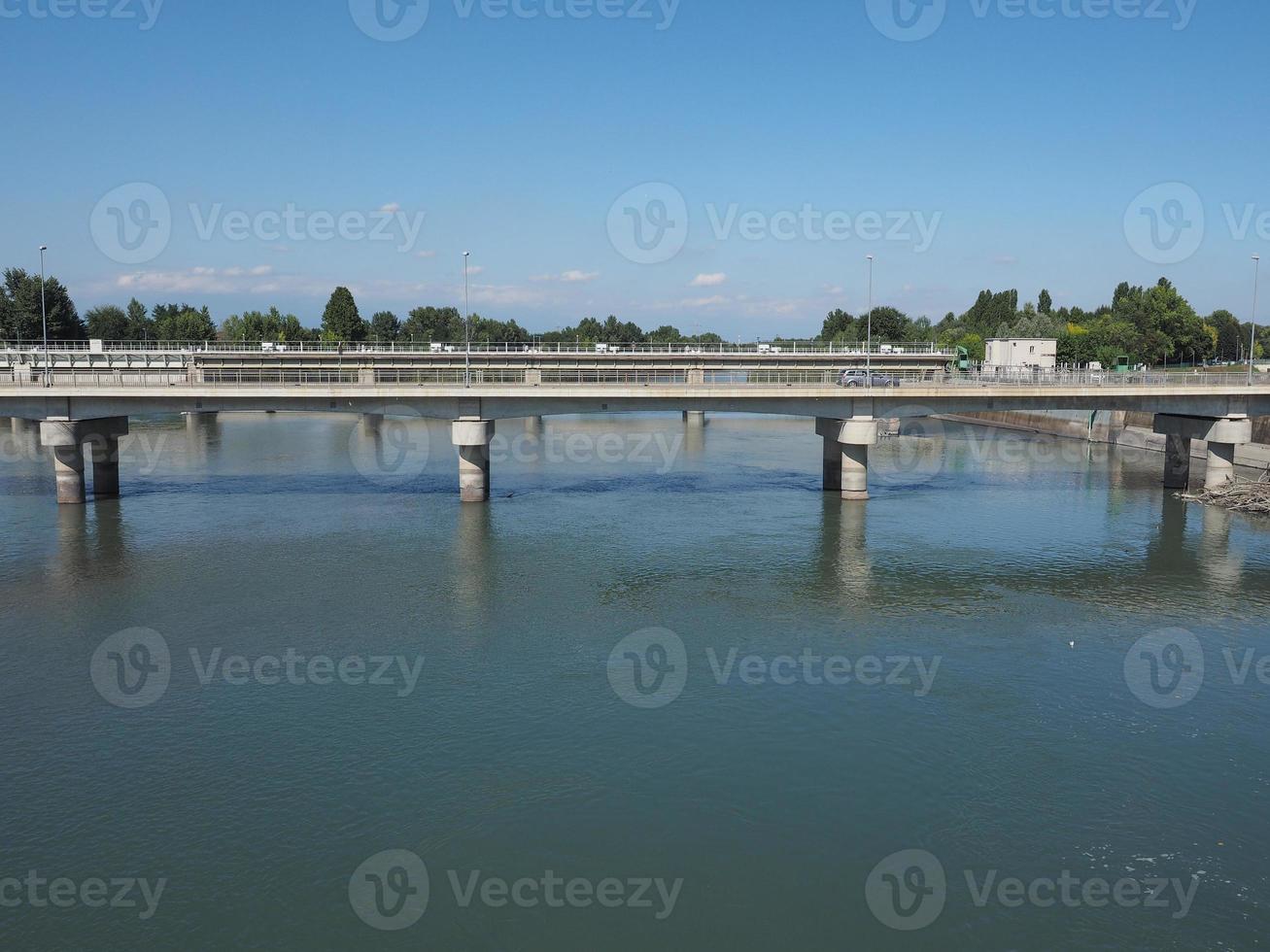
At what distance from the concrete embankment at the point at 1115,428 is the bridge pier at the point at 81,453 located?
196 ft

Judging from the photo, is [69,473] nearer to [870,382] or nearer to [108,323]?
[870,382]

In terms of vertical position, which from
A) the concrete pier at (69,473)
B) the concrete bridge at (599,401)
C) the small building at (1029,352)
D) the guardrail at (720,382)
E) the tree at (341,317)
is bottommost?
the concrete pier at (69,473)

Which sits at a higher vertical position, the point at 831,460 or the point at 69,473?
the point at 831,460

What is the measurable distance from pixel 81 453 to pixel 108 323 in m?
111

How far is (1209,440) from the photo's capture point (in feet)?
188

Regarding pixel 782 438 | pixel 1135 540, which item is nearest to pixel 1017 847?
pixel 1135 540

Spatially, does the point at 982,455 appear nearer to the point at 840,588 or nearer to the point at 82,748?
the point at 840,588

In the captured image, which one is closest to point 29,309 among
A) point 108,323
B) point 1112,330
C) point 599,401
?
point 108,323

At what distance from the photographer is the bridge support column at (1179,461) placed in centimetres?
5975

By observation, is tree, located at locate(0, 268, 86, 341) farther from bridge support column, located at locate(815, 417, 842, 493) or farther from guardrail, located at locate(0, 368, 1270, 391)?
bridge support column, located at locate(815, 417, 842, 493)

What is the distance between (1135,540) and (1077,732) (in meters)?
26.1

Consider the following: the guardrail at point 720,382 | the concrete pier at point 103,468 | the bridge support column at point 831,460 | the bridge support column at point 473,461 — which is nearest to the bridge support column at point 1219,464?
the guardrail at point 720,382

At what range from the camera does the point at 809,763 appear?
21.5m

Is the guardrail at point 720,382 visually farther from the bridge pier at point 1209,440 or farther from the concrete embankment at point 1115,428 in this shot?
the concrete embankment at point 1115,428
